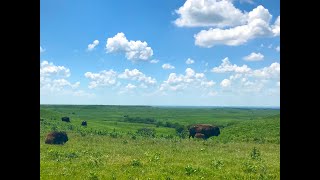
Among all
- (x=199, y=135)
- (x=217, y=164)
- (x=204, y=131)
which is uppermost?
(x=217, y=164)

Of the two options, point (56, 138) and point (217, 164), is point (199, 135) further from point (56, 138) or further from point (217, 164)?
point (217, 164)

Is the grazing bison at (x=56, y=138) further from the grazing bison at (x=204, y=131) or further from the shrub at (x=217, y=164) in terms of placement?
the shrub at (x=217, y=164)

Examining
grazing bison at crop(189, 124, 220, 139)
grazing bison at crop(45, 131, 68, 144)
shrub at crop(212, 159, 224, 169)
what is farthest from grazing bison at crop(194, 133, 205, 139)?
shrub at crop(212, 159, 224, 169)

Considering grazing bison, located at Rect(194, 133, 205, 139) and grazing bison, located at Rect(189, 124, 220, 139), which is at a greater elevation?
grazing bison, located at Rect(189, 124, 220, 139)

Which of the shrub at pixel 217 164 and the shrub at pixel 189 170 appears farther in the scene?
the shrub at pixel 217 164

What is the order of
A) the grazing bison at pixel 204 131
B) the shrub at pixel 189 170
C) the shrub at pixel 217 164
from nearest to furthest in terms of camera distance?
the shrub at pixel 189 170 < the shrub at pixel 217 164 < the grazing bison at pixel 204 131

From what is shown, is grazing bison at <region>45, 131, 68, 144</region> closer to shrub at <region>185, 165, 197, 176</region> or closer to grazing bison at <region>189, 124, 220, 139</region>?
grazing bison at <region>189, 124, 220, 139</region>

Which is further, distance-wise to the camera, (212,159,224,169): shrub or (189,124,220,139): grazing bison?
(189,124,220,139): grazing bison

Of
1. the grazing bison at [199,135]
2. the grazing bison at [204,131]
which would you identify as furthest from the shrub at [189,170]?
the grazing bison at [204,131]

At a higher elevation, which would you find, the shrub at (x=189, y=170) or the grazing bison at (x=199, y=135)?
the shrub at (x=189, y=170)

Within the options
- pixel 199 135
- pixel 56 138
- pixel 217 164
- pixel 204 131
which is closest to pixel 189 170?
pixel 217 164
